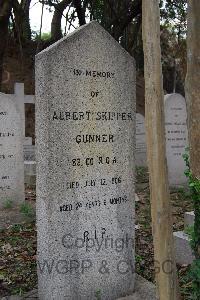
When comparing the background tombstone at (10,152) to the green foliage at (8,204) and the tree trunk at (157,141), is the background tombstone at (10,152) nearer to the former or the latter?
the green foliage at (8,204)

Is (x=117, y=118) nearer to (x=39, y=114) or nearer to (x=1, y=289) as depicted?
(x=39, y=114)

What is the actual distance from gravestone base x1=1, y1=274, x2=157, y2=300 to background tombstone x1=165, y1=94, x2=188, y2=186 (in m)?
4.97

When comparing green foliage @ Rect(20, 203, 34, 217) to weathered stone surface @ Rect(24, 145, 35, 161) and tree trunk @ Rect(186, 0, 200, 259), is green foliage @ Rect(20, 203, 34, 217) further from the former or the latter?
weathered stone surface @ Rect(24, 145, 35, 161)

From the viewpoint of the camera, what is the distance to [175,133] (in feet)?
28.0

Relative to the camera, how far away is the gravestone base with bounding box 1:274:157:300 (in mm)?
3383

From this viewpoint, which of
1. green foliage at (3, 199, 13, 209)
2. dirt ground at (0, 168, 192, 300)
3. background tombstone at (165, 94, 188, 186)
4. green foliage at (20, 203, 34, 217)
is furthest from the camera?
background tombstone at (165, 94, 188, 186)

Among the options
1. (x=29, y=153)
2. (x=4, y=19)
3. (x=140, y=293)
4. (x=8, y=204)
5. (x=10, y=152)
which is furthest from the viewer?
(x=29, y=153)

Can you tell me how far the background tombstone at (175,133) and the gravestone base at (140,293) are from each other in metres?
4.97

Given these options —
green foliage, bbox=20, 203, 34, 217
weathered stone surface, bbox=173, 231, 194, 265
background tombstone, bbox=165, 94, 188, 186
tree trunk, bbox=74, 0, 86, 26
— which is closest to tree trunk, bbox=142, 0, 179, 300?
weathered stone surface, bbox=173, 231, 194, 265

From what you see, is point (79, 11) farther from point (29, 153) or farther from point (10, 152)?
point (10, 152)

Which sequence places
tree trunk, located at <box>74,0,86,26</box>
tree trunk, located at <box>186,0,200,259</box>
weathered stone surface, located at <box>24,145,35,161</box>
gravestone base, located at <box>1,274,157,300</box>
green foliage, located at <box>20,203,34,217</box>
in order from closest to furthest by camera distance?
tree trunk, located at <box>186,0,200,259</box> → gravestone base, located at <box>1,274,157,300</box> → green foliage, located at <box>20,203,34,217</box> → weathered stone surface, located at <box>24,145,35,161</box> → tree trunk, located at <box>74,0,86,26</box>

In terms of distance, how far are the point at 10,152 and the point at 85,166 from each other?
3635 millimetres

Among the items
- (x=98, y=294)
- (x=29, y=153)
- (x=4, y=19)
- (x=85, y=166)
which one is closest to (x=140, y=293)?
(x=98, y=294)

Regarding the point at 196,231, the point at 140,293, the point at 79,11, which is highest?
the point at 79,11
